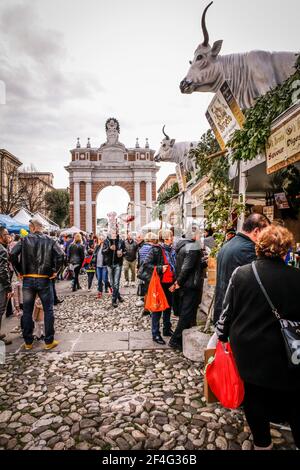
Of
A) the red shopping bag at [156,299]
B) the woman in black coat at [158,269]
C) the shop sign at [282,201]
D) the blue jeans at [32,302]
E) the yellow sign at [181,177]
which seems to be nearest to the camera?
the blue jeans at [32,302]

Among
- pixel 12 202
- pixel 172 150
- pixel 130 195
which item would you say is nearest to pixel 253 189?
pixel 172 150

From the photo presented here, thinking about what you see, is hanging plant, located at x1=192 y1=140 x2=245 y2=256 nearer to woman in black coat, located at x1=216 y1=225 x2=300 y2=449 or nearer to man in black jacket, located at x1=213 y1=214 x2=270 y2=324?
man in black jacket, located at x1=213 y1=214 x2=270 y2=324

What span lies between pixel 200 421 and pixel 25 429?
64.8 inches

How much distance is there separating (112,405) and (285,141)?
3.51 m

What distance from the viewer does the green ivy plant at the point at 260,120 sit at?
3.32 meters

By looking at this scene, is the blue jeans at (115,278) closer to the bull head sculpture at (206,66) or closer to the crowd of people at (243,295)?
the crowd of people at (243,295)

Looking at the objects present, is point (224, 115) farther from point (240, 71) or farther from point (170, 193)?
point (170, 193)

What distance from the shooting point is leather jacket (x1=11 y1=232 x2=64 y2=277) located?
4461mm

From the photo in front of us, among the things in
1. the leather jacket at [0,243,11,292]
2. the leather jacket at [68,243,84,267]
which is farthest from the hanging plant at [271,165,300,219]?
the leather jacket at [68,243,84,267]

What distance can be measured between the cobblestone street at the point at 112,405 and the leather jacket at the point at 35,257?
1295 millimetres

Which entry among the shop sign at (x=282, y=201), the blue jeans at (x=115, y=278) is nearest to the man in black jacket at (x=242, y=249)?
the shop sign at (x=282, y=201)

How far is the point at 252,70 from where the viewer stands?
443 centimetres

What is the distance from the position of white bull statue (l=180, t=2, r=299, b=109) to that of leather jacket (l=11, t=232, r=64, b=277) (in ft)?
12.1

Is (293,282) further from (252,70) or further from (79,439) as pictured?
(252,70)
